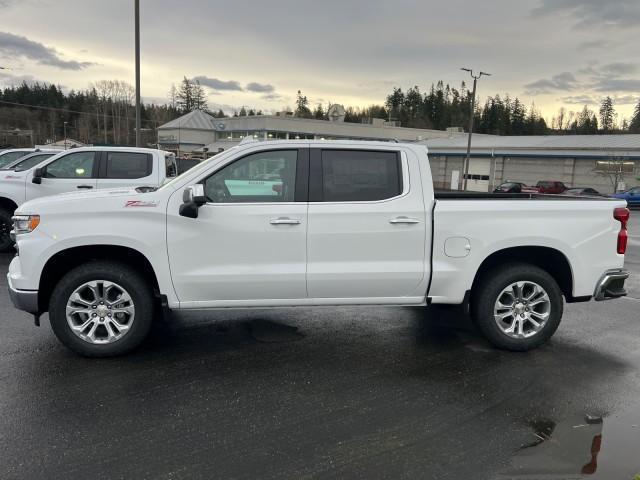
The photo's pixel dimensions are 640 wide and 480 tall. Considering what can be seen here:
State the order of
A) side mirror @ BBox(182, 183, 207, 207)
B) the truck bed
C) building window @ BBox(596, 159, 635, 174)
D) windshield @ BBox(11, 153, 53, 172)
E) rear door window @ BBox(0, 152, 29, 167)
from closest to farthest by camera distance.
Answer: side mirror @ BBox(182, 183, 207, 207), the truck bed, windshield @ BBox(11, 153, 53, 172), rear door window @ BBox(0, 152, 29, 167), building window @ BBox(596, 159, 635, 174)

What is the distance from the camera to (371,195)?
193 inches

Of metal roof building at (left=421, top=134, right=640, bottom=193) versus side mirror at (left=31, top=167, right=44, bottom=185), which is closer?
side mirror at (left=31, top=167, right=44, bottom=185)

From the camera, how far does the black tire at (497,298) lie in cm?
510

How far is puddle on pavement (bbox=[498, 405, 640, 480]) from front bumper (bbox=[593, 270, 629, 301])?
1.43 metres

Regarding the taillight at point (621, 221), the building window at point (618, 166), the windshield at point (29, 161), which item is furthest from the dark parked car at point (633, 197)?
the windshield at point (29, 161)

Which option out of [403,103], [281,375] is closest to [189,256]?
[281,375]

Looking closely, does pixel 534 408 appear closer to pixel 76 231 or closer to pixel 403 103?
pixel 76 231

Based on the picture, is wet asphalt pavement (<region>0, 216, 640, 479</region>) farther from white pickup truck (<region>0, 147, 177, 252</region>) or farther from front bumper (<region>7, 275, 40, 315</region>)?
white pickup truck (<region>0, 147, 177, 252</region>)

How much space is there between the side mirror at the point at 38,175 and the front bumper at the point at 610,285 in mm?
9052

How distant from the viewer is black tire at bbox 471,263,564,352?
510 cm

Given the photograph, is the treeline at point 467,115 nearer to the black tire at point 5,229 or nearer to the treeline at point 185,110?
the treeline at point 185,110

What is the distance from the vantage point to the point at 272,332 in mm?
5660

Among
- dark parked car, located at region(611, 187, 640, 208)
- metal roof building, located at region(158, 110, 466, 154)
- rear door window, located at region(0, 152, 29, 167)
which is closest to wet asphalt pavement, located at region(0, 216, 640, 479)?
rear door window, located at region(0, 152, 29, 167)

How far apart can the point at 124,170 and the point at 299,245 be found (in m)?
6.38
